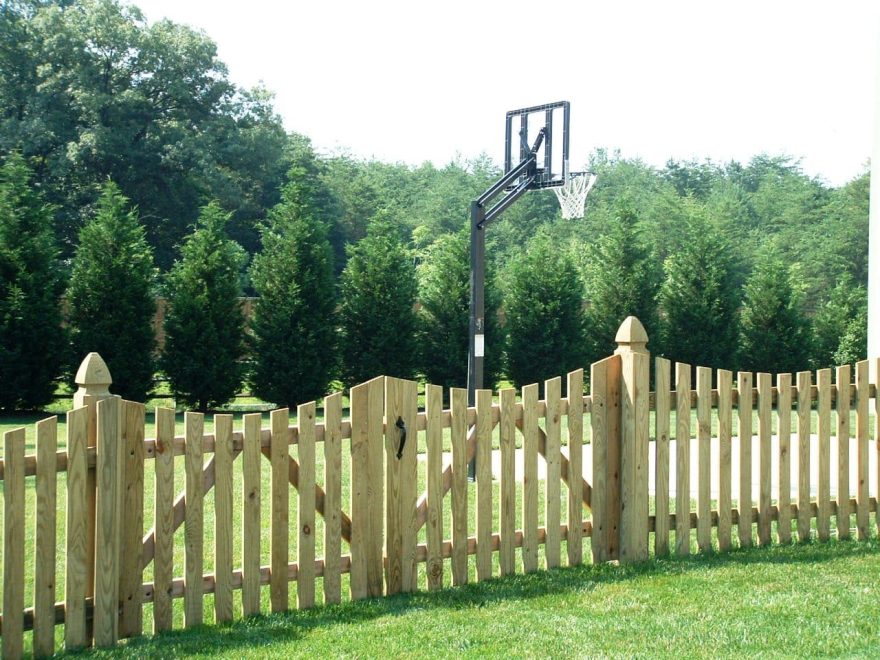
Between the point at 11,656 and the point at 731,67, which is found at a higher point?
the point at 731,67

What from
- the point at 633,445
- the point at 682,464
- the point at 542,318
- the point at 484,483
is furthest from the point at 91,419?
the point at 542,318

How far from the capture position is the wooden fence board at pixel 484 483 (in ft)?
17.1

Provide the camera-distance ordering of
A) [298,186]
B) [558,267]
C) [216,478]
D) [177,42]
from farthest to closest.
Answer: [177,42] < [558,267] < [298,186] < [216,478]

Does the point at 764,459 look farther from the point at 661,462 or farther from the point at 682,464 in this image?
the point at 661,462

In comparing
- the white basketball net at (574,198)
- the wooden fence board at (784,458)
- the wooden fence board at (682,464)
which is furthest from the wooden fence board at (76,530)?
the white basketball net at (574,198)

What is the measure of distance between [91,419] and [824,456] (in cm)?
452

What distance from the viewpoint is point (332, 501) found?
4.83m

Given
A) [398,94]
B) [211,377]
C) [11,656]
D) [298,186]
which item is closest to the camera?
[11,656]

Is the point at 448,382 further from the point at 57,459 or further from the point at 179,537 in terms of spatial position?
the point at 57,459

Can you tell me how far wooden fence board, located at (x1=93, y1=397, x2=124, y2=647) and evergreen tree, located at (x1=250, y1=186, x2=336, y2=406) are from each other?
1474 centimetres

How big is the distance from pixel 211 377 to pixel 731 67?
5441 centimetres

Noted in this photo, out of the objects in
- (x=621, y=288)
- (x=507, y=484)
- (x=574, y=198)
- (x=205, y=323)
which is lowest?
(x=507, y=484)

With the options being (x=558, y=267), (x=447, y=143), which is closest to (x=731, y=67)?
(x=447, y=143)

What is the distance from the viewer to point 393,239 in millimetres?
20984
